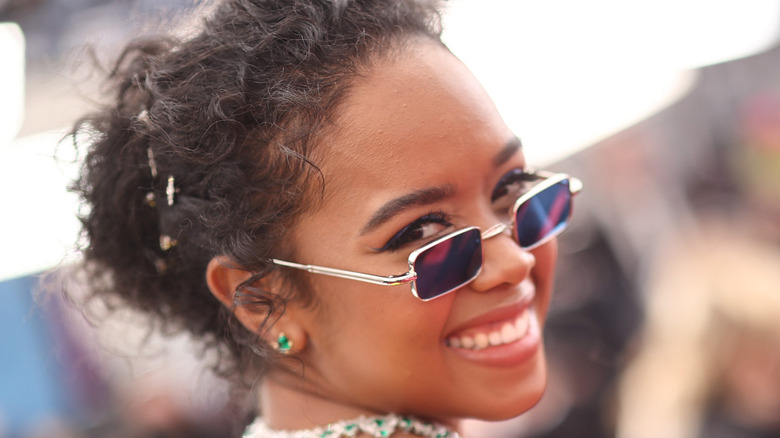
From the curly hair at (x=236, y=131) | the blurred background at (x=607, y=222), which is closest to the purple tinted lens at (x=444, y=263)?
the curly hair at (x=236, y=131)

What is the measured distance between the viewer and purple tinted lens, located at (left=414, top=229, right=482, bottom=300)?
41.9 inches

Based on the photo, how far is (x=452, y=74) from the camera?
117 centimetres

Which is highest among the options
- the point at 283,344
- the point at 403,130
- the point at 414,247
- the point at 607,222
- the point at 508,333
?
the point at 403,130

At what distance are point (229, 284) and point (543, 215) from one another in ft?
2.09

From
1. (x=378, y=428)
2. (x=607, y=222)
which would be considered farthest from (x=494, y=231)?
(x=607, y=222)

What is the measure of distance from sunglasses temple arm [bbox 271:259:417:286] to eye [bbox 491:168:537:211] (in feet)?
0.86

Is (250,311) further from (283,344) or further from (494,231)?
(494,231)

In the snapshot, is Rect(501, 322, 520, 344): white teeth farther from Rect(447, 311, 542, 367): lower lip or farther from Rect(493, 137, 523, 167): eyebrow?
Rect(493, 137, 523, 167): eyebrow

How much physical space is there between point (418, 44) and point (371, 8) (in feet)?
0.43

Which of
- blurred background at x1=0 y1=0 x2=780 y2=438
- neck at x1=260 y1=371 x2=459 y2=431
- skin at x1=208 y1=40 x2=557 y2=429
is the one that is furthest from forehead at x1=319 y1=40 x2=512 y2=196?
blurred background at x1=0 y1=0 x2=780 y2=438

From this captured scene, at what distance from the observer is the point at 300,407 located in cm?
126

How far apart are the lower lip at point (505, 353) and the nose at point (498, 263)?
0.12 m

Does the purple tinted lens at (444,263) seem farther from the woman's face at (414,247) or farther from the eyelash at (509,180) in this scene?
the eyelash at (509,180)

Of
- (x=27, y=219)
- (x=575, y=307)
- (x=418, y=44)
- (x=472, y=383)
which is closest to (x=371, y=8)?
(x=418, y=44)
